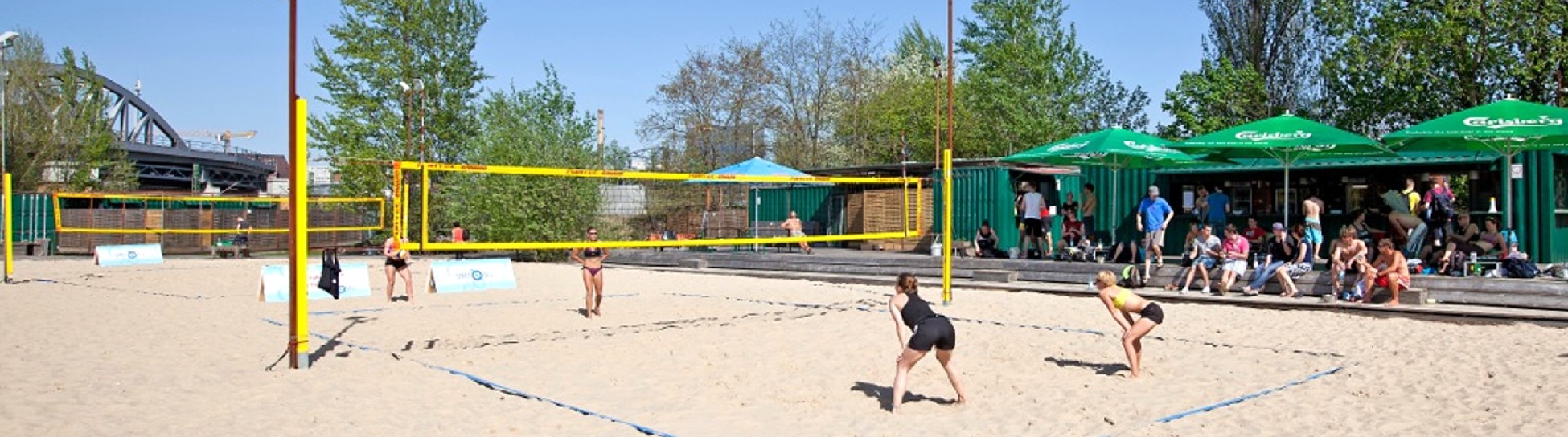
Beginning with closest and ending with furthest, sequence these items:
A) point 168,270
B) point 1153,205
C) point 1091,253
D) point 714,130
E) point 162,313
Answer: point 162,313 → point 1153,205 → point 1091,253 → point 168,270 → point 714,130

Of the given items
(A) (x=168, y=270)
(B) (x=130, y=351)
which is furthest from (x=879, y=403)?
(A) (x=168, y=270)

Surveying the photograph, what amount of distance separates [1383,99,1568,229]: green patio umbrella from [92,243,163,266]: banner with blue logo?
73.4 feet

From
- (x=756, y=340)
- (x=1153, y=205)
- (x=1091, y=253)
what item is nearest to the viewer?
(x=756, y=340)

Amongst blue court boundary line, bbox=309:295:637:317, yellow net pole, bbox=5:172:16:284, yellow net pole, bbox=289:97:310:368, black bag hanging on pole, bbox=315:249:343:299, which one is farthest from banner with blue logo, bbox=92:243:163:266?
yellow net pole, bbox=289:97:310:368

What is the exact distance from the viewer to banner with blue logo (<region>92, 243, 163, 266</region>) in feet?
76.2

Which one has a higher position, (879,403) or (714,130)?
(714,130)

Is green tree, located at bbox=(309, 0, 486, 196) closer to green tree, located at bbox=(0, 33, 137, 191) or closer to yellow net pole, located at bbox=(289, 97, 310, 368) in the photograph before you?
green tree, located at bbox=(0, 33, 137, 191)

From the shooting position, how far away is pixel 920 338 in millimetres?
7133

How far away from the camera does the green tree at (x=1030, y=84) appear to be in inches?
1470

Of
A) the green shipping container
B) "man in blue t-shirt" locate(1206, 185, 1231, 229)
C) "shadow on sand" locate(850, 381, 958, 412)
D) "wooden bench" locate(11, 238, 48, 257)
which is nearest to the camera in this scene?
"shadow on sand" locate(850, 381, 958, 412)

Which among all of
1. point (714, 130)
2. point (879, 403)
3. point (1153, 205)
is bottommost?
point (879, 403)

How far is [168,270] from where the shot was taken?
21031mm

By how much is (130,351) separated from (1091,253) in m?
12.9

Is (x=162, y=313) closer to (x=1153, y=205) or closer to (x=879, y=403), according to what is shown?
(x=879, y=403)
